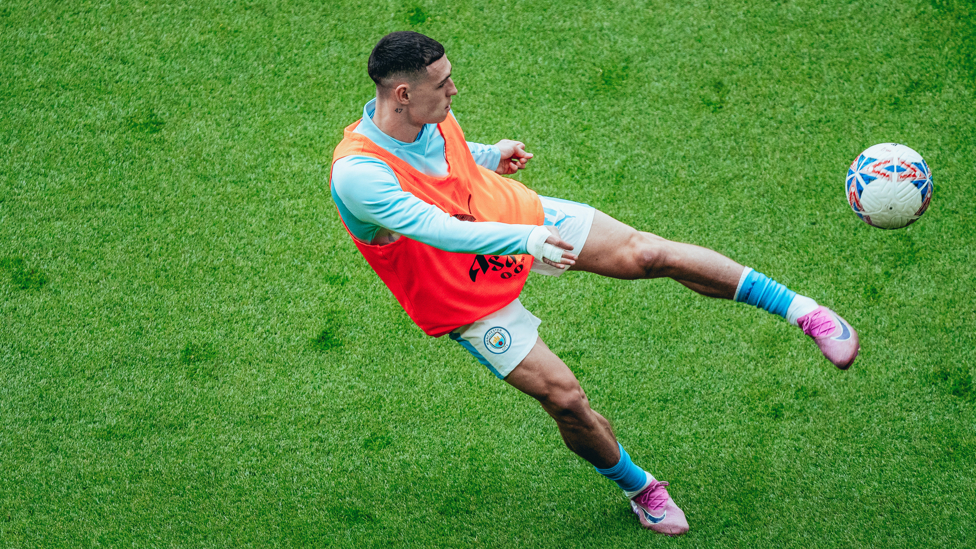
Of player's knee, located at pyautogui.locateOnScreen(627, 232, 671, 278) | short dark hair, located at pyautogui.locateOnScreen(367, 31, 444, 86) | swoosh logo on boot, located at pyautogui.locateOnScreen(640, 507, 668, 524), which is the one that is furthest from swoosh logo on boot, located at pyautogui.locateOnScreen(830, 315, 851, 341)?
short dark hair, located at pyautogui.locateOnScreen(367, 31, 444, 86)

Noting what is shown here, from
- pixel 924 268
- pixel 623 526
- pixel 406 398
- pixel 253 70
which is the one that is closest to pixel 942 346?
pixel 924 268

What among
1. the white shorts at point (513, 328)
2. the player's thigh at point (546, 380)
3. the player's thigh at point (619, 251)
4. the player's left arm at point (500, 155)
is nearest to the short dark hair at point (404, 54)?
the player's left arm at point (500, 155)

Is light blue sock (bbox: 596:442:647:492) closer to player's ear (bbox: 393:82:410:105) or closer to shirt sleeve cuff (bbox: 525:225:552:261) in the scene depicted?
shirt sleeve cuff (bbox: 525:225:552:261)

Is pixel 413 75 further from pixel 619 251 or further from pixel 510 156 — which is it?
pixel 619 251

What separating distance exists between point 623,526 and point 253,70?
3147 millimetres

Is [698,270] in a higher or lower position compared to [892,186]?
lower

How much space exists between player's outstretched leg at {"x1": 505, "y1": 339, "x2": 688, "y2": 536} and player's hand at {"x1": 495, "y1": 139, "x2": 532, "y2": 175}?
0.71 metres

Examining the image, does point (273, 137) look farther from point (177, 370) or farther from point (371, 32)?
point (177, 370)

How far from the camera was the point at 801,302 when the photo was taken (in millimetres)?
2596

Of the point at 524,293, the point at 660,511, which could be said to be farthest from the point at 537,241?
the point at 524,293

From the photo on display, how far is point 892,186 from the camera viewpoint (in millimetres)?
2660

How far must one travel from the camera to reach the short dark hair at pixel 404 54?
2268 mm

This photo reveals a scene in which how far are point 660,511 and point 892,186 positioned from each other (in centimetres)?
147

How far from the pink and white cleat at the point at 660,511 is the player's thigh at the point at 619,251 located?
874 millimetres
